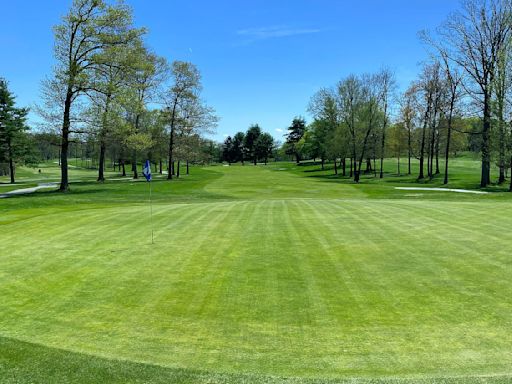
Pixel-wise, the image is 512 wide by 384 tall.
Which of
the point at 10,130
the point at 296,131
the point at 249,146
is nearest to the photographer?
the point at 10,130

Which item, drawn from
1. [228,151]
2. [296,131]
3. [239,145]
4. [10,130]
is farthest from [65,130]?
[228,151]

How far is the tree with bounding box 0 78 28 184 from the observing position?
60156 mm

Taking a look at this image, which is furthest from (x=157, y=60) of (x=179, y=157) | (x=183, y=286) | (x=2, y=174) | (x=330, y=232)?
(x=183, y=286)

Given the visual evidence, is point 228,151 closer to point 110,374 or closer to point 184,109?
point 184,109

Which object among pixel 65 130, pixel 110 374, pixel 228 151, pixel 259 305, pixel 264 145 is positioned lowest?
pixel 110 374

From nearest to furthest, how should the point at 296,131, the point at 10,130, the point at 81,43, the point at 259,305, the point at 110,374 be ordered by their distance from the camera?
the point at 110,374, the point at 259,305, the point at 81,43, the point at 10,130, the point at 296,131

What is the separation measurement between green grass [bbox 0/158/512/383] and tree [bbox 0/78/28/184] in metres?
52.9

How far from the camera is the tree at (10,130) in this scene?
60.2 m

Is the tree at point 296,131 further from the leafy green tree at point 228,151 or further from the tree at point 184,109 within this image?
the tree at point 184,109

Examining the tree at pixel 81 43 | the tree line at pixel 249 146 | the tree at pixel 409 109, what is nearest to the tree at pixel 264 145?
the tree line at pixel 249 146

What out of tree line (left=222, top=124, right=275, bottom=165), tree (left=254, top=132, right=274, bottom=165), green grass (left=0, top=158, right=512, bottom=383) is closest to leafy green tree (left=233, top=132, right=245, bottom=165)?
tree line (left=222, top=124, right=275, bottom=165)

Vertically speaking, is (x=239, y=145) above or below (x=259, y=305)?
above

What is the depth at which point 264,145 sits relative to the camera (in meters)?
168

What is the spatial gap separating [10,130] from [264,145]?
114m
